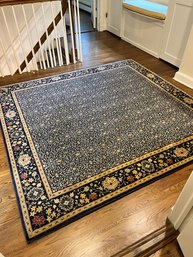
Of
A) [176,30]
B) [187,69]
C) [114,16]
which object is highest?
[176,30]

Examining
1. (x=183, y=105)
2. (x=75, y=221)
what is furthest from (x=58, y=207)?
(x=183, y=105)

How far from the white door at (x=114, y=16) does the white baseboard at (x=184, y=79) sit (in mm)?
1811

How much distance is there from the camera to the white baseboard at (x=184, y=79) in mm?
2547

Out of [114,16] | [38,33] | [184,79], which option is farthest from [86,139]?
[114,16]

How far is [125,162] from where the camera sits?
1.63 m

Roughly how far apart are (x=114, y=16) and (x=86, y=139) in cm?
313

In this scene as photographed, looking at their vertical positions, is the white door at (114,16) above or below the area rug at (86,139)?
above

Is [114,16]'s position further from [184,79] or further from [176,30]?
[184,79]

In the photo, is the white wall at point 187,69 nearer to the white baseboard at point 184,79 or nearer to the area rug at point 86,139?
the white baseboard at point 184,79

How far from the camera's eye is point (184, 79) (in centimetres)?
261

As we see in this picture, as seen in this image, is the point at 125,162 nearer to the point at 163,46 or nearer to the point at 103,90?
the point at 103,90

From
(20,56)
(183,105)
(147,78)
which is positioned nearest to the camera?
(183,105)

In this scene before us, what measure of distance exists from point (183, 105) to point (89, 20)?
371 cm

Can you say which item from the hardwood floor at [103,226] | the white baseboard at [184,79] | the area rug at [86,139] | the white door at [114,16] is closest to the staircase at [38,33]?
the area rug at [86,139]
